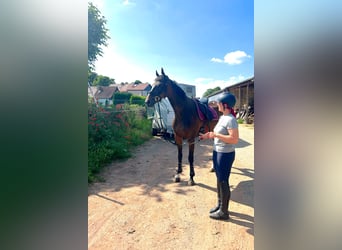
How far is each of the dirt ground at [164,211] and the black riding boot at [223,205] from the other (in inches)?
2.7

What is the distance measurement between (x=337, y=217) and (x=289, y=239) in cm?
19

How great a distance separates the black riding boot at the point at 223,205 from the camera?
87.9 inches

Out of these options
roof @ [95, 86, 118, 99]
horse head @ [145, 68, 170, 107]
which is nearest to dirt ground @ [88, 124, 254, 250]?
horse head @ [145, 68, 170, 107]

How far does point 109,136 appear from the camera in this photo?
5.65 meters

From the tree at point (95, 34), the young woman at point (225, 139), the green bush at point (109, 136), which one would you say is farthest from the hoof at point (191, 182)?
the tree at point (95, 34)

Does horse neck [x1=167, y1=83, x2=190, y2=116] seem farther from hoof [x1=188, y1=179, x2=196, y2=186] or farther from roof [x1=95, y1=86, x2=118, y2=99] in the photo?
roof [x1=95, y1=86, x2=118, y2=99]

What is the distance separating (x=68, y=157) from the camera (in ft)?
2.96

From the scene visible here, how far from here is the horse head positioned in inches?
133

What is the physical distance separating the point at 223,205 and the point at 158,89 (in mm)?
2246

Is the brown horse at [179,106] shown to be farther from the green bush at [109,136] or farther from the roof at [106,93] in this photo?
the roof at [106,93]

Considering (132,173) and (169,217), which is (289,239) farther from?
(132,173)

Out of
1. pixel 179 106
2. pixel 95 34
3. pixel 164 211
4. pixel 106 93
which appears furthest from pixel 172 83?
pixel 106 93

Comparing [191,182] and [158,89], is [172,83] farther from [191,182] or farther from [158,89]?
[191,182]

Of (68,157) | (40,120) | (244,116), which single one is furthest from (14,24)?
(244,116)
